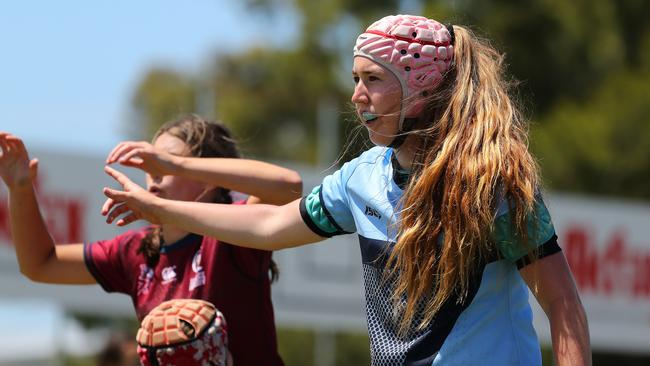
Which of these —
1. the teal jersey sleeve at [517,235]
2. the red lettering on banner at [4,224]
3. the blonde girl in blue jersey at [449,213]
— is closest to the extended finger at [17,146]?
the blonde girl in blue jersey at [449,213]

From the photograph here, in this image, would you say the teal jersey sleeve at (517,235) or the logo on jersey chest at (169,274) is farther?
the logo on jersey chest at (169,274)

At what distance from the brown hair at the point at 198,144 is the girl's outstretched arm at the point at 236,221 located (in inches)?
25.4

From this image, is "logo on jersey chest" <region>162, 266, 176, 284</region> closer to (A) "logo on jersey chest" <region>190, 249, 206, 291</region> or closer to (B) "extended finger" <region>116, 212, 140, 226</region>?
(A) "logo on jersey chest" <region>190, 249, 206, 291</region>

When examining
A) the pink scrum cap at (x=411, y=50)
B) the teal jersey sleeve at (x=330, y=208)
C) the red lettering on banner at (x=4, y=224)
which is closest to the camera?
the pink scrum cap at (x=411, y=50)

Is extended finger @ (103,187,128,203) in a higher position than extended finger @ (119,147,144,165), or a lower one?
lower

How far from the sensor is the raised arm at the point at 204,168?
12.4ft

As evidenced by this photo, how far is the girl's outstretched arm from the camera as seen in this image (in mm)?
3465

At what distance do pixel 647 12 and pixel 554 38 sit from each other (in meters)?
1.77

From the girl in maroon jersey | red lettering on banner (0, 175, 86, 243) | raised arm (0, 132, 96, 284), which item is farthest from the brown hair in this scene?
red lettering on banner (0, 175, 86, 243)

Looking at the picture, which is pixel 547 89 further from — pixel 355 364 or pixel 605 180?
pixel 355 364

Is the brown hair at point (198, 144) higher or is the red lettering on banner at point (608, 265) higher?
the brown hair at point (198, 144)

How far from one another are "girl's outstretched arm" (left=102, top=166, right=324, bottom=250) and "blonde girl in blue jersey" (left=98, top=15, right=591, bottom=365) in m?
0.18

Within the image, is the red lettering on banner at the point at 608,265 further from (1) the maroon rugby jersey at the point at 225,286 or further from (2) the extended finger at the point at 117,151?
(2) the extended finger at the point at 117,151

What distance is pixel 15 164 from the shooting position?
4094 mm
